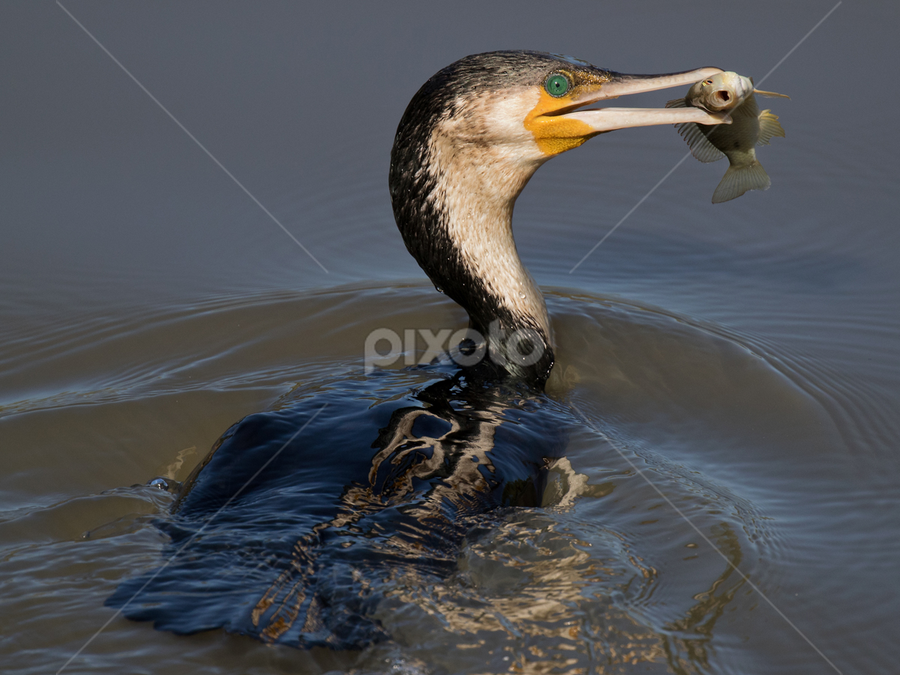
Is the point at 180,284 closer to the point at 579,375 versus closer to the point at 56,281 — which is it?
the point at 56,281

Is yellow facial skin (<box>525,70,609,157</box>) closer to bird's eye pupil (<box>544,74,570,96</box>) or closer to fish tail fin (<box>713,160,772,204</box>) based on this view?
bird's eye pupil (<box>544,74,570,96</box>)

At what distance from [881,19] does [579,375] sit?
4.03 meters

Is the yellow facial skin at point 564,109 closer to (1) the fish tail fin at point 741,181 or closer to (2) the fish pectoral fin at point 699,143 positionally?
(2) the fish pectoral fin at point 699,143

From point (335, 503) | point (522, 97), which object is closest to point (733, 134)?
point (522, 97)

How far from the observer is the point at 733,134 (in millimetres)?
3332

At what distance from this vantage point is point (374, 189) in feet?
17.7

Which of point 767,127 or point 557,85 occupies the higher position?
point 557,85

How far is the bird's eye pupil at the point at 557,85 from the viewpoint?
3252mm

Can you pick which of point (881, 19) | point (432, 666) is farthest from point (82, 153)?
point (881, 19)

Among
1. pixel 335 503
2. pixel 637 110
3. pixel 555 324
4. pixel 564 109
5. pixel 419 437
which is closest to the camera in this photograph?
pixel 335 503

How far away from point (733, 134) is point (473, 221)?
3.34 feet

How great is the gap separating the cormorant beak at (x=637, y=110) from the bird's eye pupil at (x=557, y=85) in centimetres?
5

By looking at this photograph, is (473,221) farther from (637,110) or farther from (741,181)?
(741,181)

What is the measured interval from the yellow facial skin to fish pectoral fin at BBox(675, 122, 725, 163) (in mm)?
421
